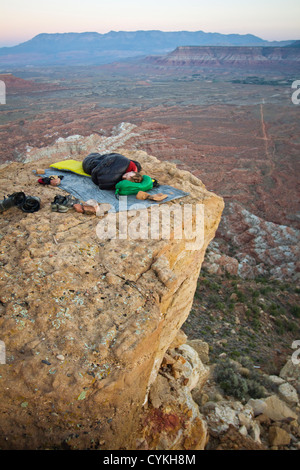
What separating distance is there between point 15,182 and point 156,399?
4.24 m

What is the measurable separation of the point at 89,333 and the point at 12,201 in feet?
8.15

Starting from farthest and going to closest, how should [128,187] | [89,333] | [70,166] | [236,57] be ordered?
[236,57] → [70,166] → [128,187] → [89,333]

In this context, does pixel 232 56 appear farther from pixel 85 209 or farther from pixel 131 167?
pixel 85 209

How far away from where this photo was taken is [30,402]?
217 centimetres

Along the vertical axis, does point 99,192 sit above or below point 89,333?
above

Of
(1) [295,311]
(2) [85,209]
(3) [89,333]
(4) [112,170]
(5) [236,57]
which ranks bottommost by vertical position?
(1) [295,311]

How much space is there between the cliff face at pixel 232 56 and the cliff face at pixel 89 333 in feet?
301

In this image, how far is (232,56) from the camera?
269 ft

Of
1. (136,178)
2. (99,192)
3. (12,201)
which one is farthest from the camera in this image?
(99,192)

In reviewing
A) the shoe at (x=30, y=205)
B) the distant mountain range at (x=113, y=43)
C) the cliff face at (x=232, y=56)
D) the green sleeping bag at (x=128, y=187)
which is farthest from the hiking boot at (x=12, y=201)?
the distant mountain range at (x=113, y=43)

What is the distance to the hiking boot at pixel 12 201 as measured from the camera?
3.90 meters

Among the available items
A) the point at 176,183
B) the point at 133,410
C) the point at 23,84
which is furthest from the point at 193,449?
the point at 23,84

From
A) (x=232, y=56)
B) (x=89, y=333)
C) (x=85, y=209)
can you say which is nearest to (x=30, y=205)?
(x=85, y=209)

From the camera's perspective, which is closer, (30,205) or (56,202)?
(30,205)
